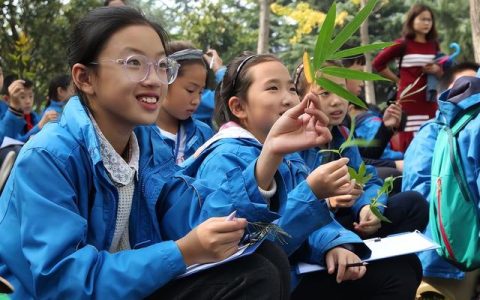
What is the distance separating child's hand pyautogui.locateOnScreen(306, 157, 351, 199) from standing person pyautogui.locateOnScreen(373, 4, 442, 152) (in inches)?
168

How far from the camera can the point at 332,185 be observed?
6.72ft

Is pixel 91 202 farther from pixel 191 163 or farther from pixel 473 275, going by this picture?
pixel 473 275

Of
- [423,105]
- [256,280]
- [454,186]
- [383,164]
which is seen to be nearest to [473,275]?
[454,186]

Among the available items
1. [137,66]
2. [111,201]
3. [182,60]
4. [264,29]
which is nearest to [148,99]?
[137,66]

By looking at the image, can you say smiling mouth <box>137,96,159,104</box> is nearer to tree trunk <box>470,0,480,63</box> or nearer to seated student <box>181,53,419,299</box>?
seated student <box>181,53,419,299</box>

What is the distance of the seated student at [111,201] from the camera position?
5.59 ft

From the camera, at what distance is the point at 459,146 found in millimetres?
3207

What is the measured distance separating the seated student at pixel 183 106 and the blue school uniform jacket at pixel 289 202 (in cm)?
105

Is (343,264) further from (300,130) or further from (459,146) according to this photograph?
(459,146)

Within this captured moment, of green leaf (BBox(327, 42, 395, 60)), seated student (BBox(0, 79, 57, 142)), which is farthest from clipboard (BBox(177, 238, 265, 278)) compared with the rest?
seated student (BBox(0, 79, 57, 142))

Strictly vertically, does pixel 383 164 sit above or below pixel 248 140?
below

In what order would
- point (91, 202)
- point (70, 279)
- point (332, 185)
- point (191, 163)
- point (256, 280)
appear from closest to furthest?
1. point (70, 279)
2. point (256, 280)
3. point (91, 202)
4. point (332, 185)
5. point (191, 163)

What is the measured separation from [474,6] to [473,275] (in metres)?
3.80

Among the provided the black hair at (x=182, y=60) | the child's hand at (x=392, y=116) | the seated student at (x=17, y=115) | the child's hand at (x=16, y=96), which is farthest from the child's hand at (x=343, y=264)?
the child's hand at (x=16, y=96)
